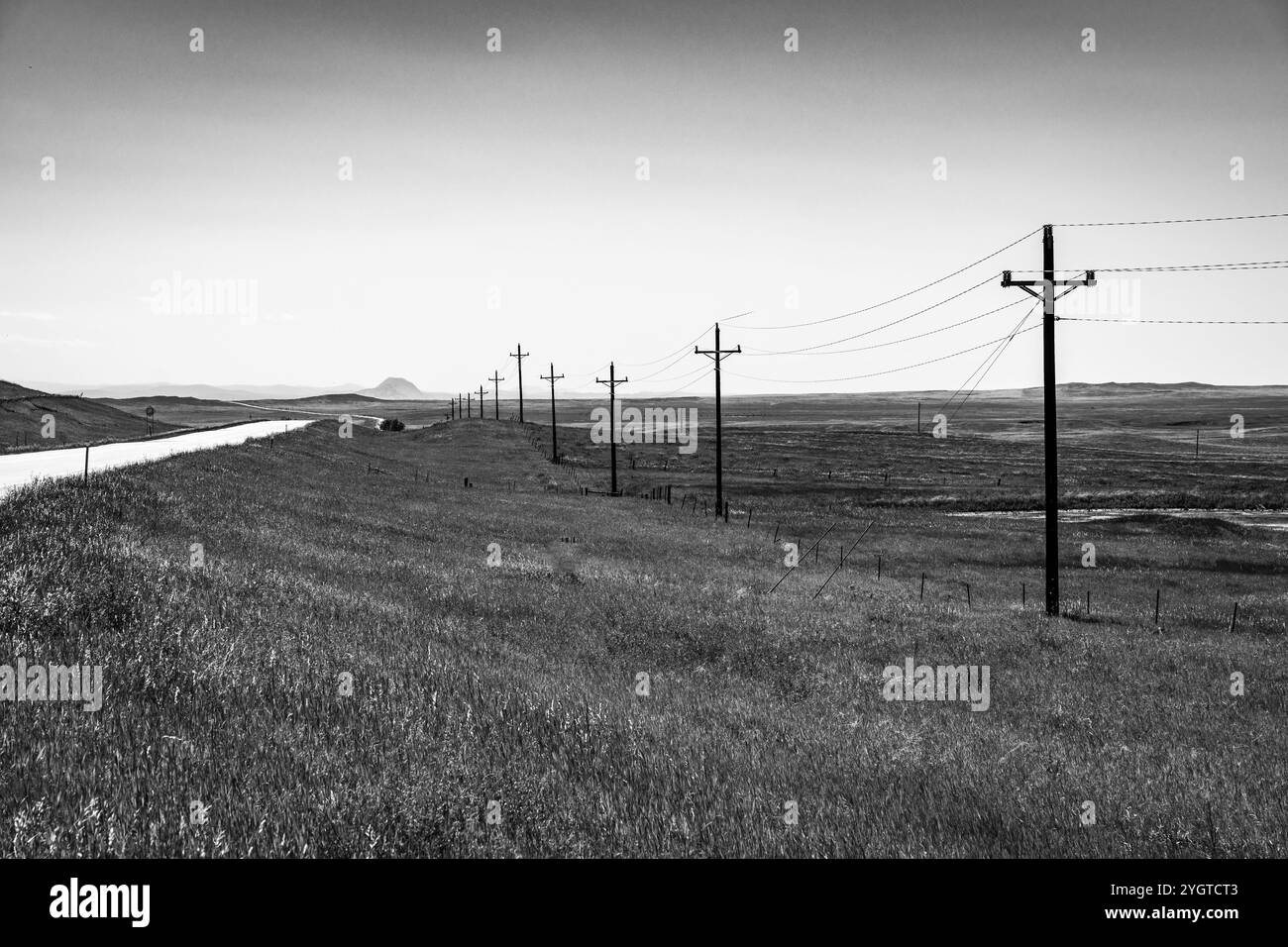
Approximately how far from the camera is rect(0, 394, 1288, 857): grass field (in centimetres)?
614

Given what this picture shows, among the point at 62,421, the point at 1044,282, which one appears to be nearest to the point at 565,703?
the point at 1044,282

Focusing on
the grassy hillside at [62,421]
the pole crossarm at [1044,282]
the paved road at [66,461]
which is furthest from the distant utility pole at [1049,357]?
the grassy hillside at [62,421]

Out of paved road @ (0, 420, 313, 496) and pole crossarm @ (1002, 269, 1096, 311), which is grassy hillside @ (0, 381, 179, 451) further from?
pole crossarm @ (1002, 269, 1096, 311)

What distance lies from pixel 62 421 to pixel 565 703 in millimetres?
83587

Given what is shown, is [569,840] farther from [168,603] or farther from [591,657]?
[591,657]

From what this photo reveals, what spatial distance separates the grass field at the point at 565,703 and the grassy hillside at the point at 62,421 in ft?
140

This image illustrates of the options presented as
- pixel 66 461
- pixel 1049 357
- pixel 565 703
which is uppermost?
pixel 1049 357

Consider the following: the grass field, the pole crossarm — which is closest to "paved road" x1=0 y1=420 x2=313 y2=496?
the grass field

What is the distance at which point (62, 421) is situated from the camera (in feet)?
246

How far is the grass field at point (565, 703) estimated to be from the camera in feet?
20.1

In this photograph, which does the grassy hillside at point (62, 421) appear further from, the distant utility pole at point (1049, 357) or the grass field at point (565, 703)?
the distant utility pole at point (1049, 357)

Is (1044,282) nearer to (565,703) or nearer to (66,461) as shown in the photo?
(565,703)

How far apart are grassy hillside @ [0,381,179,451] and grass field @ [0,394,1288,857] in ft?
140
